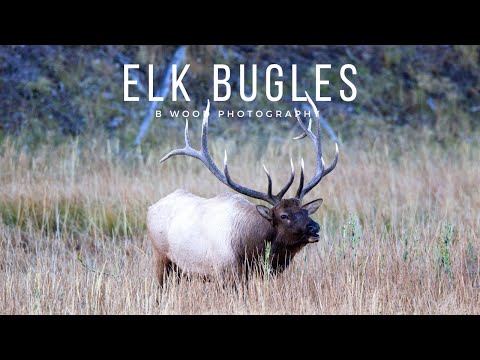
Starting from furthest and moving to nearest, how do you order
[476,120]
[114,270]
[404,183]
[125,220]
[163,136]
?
[476,120], [163,136], [404,183], [125,220], [114,270]

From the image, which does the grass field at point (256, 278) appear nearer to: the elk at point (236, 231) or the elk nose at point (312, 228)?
the elk at point (236, 231)

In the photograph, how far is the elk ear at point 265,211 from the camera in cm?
703

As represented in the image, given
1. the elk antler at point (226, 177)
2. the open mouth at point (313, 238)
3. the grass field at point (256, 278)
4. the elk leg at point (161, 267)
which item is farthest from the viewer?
the elk leg at point (161, 267)

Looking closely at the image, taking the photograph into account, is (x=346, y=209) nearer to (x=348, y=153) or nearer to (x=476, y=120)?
(x=348, y=153)

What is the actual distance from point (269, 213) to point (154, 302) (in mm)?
1076

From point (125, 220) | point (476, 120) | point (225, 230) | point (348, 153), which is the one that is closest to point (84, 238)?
point (125, 220)

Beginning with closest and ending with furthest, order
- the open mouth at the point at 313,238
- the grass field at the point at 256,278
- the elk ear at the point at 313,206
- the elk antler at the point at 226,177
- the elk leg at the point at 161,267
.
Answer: the open mouth at the point at 313,238, the grass field at the point at 256,278, the elk antler at the point at 226,177, the elk ear at the point at 313,206, the elk leg at the point at 161,267

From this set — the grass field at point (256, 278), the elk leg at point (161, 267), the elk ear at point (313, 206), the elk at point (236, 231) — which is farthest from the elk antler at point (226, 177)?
the elk leg at point (161, 267)

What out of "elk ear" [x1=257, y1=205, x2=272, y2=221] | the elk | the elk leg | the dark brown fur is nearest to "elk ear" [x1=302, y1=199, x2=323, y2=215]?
the elk

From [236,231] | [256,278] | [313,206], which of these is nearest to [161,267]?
[236,231]

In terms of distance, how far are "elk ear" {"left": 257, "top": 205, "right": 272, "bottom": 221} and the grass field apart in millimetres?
467

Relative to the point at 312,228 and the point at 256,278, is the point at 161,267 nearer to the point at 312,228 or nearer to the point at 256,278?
the point at 256,278

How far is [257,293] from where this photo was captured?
688cm

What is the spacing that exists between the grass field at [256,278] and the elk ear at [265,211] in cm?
47
